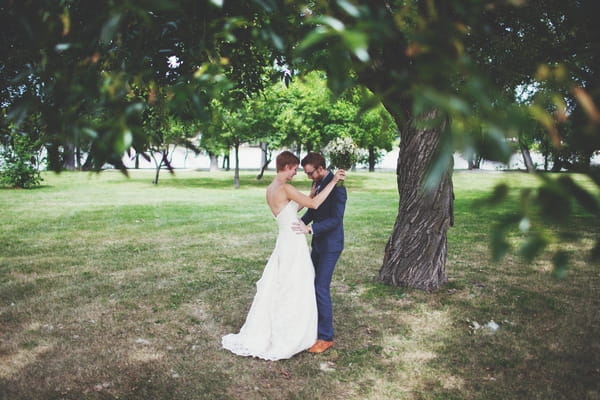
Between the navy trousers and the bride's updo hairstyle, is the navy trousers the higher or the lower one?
the lower one

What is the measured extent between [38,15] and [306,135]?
27.8m

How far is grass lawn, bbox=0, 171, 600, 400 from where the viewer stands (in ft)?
14.8

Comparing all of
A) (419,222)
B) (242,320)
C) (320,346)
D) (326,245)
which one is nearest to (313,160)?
(326,245)

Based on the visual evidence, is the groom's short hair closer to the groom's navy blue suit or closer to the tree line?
the groom's navy blue suit

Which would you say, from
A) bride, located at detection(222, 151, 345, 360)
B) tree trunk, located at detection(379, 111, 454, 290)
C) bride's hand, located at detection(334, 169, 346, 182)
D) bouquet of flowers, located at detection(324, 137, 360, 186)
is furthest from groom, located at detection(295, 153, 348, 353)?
tree trunk, located at detection(379, 111, 454, 290)

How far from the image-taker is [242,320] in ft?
20.4

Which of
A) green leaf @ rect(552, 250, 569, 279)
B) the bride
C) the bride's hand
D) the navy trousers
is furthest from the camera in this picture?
the navy trousers

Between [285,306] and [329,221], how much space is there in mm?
1106

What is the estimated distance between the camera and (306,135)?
2911 centimetres

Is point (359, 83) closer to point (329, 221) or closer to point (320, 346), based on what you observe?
point (329, 221)

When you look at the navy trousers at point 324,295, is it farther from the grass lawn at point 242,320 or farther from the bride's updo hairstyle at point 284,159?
the bride's updo hairstyle at point 284,159

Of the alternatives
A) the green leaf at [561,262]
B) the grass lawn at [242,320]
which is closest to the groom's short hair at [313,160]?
the grass lawn at [242,320]

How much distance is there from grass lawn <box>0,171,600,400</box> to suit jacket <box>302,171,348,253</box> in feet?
3.97

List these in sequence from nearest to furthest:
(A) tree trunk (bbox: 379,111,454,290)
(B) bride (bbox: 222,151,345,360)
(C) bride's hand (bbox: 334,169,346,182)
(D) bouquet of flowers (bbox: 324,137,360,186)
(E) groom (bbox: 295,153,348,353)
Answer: (C) bride's hand (bbox: 334,169,346,182), (B) bride (bbox: 222,151,345,360), (E) groom (bbox: 295,153,348,353), (D) bouquet of flowers (bbox: 324,137,360,186), (A) tree trunk (bbox: 379,111,454,290)
